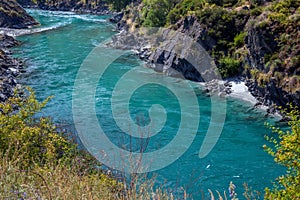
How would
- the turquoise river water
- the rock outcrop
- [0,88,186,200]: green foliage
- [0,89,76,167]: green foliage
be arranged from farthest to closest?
the rock outcrop < the turquoise river water < [0,89,76,167]: green foliage < [0,88,186,200]: green foliage

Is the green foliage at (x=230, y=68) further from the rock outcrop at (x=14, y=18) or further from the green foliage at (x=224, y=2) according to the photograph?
the rock outcrop at (x=14, y=18)

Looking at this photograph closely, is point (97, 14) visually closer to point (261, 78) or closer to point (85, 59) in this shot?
point (85, 59)

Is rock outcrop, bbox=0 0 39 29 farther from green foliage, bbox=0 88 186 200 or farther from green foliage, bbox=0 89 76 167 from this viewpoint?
green foliage, bbox=0 89 76 167

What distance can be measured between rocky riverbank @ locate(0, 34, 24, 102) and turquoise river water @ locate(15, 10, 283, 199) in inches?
55.6

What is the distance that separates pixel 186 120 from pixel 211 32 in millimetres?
19041

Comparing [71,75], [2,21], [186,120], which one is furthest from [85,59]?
[2,21]

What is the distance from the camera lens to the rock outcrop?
267 feet

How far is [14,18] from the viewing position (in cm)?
8300

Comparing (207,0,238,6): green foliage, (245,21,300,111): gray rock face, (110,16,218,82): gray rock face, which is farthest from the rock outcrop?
(245,21,300,111): gray rock face

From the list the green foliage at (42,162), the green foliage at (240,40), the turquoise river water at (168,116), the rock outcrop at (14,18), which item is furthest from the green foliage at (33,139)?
the rock outcrop at (14,18)

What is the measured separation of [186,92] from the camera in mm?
40406

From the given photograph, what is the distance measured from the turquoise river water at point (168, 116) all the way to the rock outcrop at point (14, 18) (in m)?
18.4

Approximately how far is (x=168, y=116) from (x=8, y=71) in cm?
2232

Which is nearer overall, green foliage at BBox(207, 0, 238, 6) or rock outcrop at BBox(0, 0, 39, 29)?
green foliage at BBox(207, 0, 238, 6)
